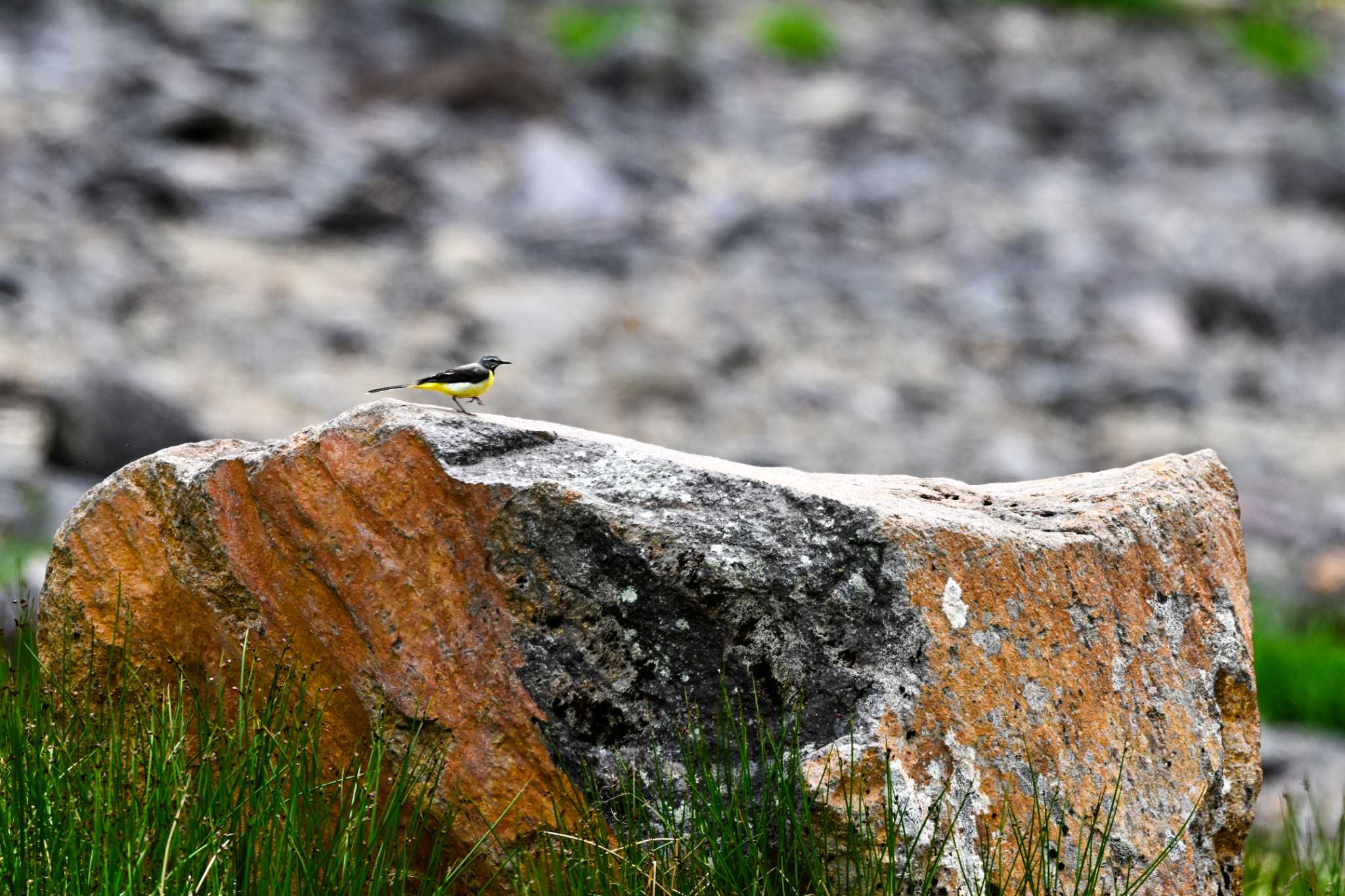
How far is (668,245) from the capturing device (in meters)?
11.8

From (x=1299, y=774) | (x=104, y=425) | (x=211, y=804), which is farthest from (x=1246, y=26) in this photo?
(x=211, y=804)

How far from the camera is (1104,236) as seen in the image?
42.0 ft

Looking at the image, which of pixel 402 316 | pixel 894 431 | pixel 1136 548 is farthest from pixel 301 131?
pixel 1136 548

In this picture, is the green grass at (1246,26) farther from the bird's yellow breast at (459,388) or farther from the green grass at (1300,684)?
the bird's yellow breast at (459,388)

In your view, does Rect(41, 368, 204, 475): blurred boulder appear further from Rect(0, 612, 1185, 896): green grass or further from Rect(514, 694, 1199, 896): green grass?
Rect(514, 694, 1199, 896): green grass

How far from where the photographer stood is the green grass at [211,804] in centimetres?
286

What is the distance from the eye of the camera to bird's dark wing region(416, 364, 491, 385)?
3.83 metres

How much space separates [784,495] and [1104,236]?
34.6ft

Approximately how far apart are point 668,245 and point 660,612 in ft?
29.4

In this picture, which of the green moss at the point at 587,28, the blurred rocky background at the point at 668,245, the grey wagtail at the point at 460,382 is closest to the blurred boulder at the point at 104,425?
the blurred rocky background at the point at 668,245

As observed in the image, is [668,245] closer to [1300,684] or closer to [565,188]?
[565,188]

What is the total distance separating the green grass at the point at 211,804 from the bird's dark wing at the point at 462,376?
37.9 inches

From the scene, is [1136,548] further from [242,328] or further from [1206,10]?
[1206,10]

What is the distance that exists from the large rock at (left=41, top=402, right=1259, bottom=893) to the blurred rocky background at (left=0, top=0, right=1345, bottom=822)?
545cm
